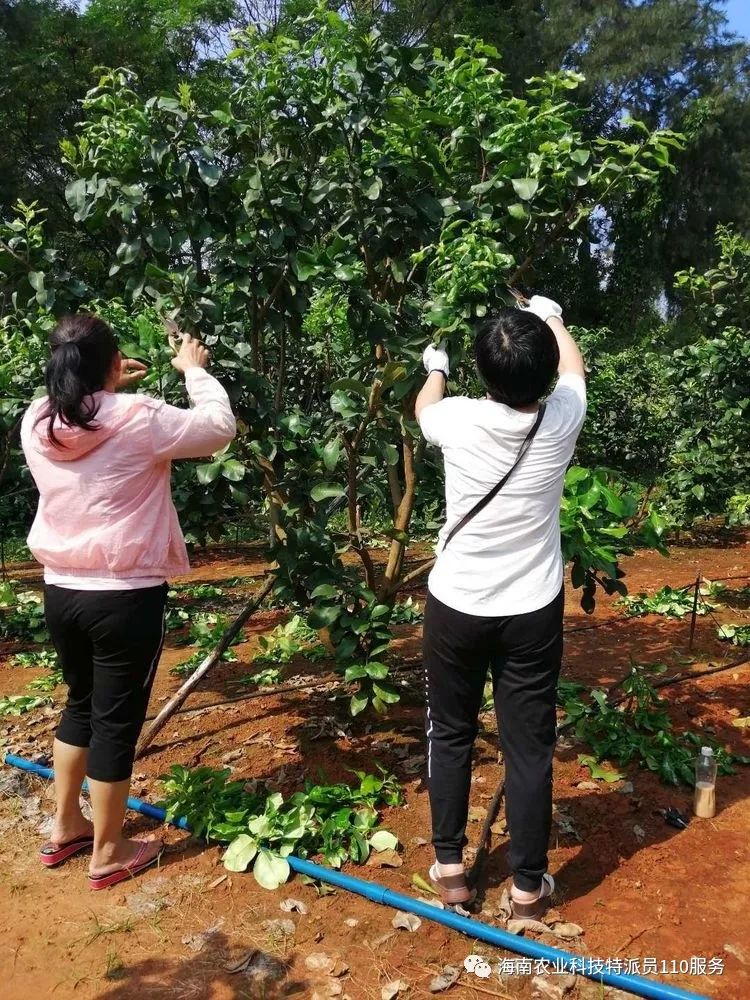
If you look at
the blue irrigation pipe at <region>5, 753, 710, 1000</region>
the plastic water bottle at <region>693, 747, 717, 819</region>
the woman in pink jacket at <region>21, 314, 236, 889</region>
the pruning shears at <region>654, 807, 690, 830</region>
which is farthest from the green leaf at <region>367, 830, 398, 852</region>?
the plastic water bottle at <region>693, 747, 717, 819</region>

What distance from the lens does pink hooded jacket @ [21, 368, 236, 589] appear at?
95.1 inches

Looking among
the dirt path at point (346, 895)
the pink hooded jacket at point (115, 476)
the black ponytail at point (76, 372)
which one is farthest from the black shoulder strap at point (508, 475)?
the dirt path at point (346, 895)

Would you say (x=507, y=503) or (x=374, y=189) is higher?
(x=374, y=189)

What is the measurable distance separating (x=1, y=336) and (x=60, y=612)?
286 centimetres

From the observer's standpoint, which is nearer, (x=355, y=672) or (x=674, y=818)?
(x=674, y=818)

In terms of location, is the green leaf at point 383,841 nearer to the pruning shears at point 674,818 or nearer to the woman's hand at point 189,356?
the pruning shears at point 674,818

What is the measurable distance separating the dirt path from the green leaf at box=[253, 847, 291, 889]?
1.5 inches

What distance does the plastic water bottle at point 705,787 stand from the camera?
303cm

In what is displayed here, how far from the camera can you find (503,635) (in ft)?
7.56

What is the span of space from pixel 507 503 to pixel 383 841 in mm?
1358

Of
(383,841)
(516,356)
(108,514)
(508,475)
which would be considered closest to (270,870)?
(383,841)

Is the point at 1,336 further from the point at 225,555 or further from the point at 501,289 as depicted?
the point at 225,555

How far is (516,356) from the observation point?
2.19 meters

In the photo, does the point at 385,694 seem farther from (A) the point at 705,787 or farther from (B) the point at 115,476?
(B) the point at 115,476
